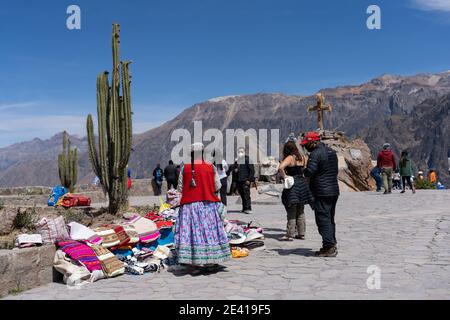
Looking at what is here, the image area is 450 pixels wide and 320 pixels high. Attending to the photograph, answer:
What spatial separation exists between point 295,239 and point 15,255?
462 cm

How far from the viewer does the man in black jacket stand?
6.67 meters

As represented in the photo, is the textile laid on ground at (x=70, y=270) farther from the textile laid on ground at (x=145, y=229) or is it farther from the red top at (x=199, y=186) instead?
the red top at (x=199, y=186)

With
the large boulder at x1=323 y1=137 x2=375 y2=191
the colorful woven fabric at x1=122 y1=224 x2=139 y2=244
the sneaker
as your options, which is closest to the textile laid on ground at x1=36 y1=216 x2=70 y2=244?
the colorful woven fabric at x1=122 y1=224 x2=139 y2=244

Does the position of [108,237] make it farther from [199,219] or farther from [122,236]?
[199,219]

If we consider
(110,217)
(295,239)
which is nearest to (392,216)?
(295,239)

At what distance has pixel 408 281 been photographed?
5320mm

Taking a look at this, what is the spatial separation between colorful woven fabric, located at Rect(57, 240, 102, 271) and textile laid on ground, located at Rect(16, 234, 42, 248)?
0.27 m

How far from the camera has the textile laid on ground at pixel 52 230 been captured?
6027mm

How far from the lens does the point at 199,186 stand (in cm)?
618

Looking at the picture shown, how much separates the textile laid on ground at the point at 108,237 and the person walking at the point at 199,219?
0.98 metres

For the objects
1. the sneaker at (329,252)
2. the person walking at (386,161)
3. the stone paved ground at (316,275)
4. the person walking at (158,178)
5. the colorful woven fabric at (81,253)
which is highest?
the person walking at (386,161)

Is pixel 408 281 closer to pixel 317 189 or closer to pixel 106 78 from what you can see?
pixel 317 189

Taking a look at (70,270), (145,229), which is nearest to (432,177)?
(145,229)

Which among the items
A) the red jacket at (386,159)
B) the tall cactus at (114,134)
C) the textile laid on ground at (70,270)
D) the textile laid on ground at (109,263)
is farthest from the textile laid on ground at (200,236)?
the red jacket at (386,159)
